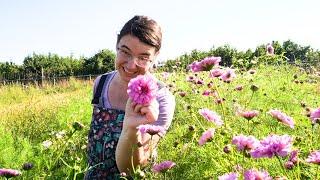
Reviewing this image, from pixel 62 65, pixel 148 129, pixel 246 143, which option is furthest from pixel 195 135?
pixel 62 65

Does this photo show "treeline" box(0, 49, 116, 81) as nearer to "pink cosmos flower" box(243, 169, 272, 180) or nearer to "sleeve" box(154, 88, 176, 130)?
"sleeve" box(154, 88, 176, 130)

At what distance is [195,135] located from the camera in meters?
2.26

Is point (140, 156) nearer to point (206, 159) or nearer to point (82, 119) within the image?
point (206, 159)

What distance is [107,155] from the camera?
2.14m

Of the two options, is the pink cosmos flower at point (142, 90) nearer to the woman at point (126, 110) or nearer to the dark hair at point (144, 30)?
the woman at point (126, 110)

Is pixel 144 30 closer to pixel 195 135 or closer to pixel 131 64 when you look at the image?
pixel 131 64

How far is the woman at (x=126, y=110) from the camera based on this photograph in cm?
157

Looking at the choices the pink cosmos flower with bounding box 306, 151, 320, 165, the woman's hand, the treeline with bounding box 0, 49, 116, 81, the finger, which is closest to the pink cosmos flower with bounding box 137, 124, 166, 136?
the woman's hand

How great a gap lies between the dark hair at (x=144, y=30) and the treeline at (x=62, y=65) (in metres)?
28.0

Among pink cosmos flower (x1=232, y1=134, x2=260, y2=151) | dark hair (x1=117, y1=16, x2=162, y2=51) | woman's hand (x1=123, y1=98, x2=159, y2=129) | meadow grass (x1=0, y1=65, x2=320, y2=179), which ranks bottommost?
meadow grass (x1=0, y1=65, x2=320, y2=179)

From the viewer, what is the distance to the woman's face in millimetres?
1875

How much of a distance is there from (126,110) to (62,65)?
106 ft

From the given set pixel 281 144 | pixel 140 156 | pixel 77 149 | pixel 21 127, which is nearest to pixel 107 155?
pixel 140 156

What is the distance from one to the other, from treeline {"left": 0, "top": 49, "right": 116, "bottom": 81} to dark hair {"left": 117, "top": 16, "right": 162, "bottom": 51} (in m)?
28.0
